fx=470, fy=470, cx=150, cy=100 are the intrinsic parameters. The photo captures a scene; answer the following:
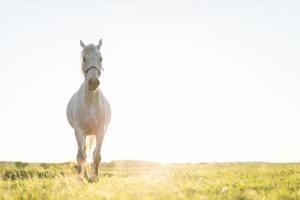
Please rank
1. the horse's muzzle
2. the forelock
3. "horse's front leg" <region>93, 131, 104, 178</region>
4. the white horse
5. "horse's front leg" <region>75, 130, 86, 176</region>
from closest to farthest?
the horse's muzzle, the white horse, the forelock, "horse's front leg" <region>75, 130, 86, 176</region>, "horse's front leg" <region>93, 131, 104, 178</region>

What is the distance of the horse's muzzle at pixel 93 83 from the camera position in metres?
11.5

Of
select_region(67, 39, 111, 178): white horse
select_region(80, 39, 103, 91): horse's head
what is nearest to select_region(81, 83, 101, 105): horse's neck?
select_region(67, 39, 111, 178): white horse

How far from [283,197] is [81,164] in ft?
24.9

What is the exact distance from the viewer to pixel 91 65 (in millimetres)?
11773

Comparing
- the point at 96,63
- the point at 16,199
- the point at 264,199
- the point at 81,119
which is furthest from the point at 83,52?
the point at 264,199

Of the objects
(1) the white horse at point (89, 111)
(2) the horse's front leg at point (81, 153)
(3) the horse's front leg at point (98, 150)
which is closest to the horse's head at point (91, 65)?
(1) the white horse at point (89, 111)

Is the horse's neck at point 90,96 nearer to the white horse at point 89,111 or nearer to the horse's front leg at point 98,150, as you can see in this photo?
the white horse at point 89,111

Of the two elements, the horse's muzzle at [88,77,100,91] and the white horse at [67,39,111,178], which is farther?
the white horse at [67,39,111,178]

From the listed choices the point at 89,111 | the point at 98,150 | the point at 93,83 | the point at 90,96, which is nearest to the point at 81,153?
the point at 98,150

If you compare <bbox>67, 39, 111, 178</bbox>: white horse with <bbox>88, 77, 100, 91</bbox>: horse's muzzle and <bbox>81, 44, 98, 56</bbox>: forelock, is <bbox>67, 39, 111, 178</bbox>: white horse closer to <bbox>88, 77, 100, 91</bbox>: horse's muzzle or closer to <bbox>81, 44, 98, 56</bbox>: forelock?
<bbox>81, 44, 98, 56</bbox>: forelock

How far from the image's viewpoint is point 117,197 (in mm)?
4887

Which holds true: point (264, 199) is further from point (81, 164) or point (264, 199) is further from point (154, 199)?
point (81, 164)

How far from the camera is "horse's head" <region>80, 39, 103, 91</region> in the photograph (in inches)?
456

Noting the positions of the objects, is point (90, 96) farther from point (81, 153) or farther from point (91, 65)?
point (81, 153)
